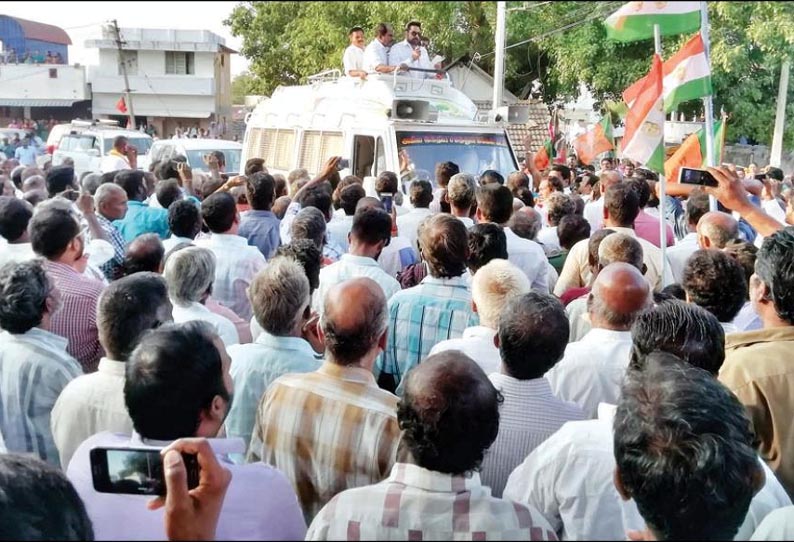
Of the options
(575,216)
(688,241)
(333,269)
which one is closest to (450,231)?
(333,269)

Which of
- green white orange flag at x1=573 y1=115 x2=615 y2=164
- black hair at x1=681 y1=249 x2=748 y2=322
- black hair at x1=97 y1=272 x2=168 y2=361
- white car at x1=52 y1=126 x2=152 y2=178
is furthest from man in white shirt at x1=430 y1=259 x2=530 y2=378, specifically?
white car at x1=52 y1=126 x2=152 y2=178

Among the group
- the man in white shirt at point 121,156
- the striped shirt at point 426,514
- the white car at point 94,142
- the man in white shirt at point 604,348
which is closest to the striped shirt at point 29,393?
the striped shirt at point 426,514

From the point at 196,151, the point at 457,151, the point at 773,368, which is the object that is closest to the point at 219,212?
the point at 773,368

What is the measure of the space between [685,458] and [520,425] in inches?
38.3

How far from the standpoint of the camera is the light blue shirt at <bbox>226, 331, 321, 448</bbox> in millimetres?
2941

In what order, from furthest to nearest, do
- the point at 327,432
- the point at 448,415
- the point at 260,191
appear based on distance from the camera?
the point at 260,191
the point at 327,432
the point at 448,415

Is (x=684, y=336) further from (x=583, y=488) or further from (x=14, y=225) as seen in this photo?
(x=14, y=225)

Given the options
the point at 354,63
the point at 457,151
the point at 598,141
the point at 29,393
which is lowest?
the point at 29,393

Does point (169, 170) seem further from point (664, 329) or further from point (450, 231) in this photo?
point (664, 329)

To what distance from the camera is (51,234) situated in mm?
3826

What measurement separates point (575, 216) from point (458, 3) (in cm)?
355

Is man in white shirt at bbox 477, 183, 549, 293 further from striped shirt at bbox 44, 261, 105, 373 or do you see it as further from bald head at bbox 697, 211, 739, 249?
striped shirt at bbox 44, 261, 105, 373

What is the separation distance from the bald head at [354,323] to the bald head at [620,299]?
2.80 ft

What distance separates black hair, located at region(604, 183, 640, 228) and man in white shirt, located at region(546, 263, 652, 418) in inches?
73.6
